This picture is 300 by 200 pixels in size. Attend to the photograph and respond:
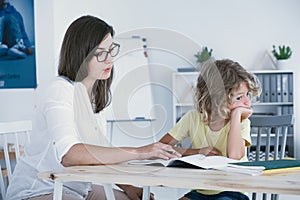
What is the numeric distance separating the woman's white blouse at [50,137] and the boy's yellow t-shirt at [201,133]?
1.05 ft

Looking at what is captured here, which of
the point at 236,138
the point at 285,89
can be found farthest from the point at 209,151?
the point at 285,89

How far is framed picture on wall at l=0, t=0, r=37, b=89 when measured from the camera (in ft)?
12.8

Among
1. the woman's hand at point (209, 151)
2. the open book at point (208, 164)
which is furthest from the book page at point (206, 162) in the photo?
the woman's hand at point (209, 151)

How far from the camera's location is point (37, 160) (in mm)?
1765

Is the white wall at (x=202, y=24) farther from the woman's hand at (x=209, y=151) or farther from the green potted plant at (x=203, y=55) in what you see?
the woman's hand at (x=209, y=151)

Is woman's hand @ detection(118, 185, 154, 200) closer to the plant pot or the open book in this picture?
the open book

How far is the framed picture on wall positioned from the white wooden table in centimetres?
272

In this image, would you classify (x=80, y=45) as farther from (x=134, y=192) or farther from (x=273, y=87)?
(x=273, y=87)

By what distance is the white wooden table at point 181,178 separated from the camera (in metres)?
1.09

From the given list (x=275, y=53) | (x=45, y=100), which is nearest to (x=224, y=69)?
(x=45, y=100)

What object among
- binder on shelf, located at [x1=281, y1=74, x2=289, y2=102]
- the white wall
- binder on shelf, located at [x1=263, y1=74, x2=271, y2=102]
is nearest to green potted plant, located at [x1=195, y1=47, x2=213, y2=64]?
the white wall

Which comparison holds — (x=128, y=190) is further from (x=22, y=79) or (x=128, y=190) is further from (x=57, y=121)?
(x=22, y=79)

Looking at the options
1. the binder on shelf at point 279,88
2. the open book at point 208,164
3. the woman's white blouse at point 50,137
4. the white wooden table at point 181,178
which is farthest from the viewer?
the binder on shelf at point 279,88

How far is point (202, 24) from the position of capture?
188 inches
